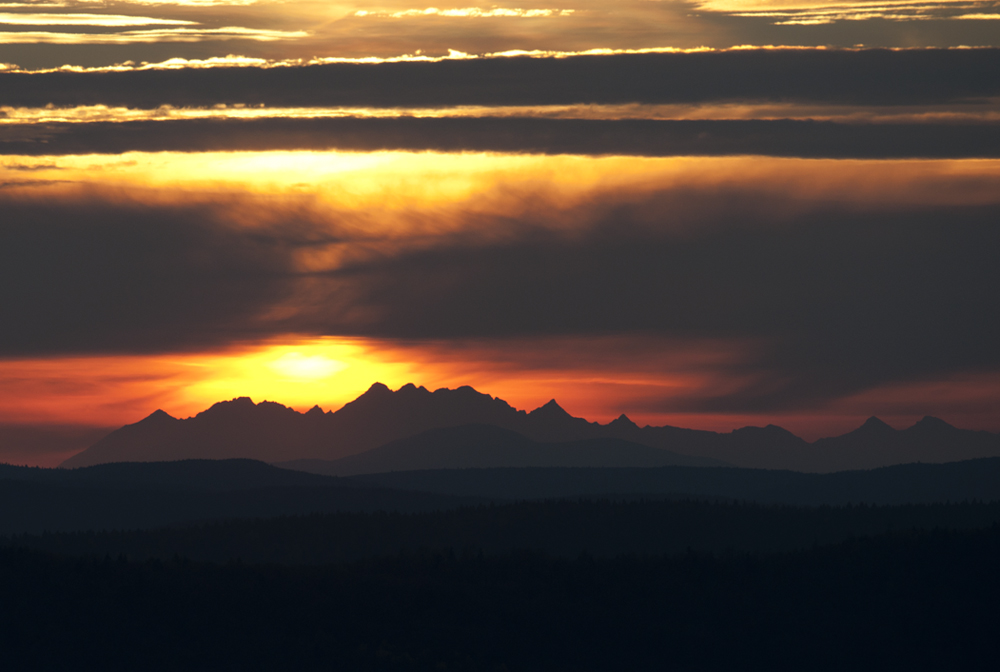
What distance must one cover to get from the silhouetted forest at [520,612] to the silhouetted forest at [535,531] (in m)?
36.3

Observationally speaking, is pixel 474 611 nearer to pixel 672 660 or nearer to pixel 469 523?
pixel 672 660

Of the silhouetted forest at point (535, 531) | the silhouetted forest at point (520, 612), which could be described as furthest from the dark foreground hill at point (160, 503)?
the silhouetted forest at point (520, 612)

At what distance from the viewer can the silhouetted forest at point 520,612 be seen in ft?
171

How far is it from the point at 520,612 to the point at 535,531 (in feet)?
174

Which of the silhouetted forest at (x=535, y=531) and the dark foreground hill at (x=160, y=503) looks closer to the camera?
the silhouetted forest at (x=535, y=531)

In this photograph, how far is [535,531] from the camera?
113250 millimetres

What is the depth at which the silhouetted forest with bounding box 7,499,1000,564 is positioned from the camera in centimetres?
10731

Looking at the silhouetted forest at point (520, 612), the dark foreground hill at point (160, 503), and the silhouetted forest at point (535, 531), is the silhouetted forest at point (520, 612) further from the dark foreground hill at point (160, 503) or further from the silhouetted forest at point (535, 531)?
the dark foreground hill at point (160, 503)

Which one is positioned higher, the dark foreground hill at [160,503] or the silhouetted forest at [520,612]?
the dark foreground hill at [160,503]

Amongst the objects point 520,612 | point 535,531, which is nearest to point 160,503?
point 535,531

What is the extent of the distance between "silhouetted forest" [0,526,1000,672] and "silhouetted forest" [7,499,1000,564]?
36261mm

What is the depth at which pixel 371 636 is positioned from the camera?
55500 mm

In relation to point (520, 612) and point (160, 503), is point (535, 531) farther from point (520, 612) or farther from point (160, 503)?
point (160, 503)

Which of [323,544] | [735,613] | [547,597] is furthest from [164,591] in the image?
[323,544]
